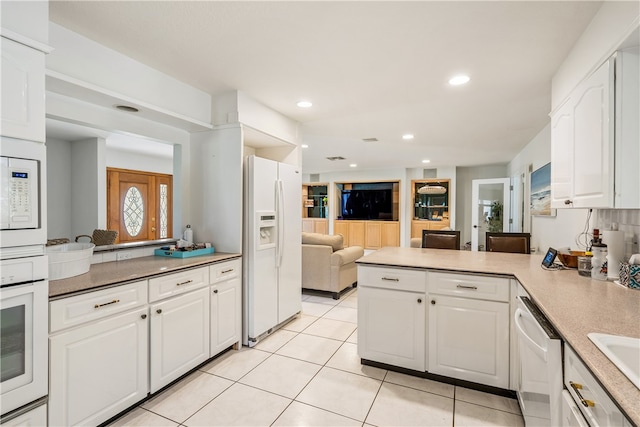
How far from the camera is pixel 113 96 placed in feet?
7.09

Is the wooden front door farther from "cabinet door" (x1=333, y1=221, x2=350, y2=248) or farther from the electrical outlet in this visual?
"cabinet door" (x1=333, y1=221, x2=350, y2=248)

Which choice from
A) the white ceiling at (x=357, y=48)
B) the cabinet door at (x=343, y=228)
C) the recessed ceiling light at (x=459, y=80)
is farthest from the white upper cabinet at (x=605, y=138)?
the cabinet door at (x=343, y=228)

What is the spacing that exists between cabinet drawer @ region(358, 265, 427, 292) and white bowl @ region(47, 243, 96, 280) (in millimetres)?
1931

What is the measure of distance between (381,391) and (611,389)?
5.56ft

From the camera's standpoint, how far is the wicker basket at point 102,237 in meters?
2.49

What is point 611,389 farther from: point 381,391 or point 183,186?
point 183,186

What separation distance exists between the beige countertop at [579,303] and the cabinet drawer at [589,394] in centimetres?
5

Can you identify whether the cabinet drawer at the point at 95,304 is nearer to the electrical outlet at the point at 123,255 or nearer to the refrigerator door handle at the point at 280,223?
the electrical outlet at the point at 123,255

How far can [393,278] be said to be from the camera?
2.41 m

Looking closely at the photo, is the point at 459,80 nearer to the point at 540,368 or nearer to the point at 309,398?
the point at 540,368

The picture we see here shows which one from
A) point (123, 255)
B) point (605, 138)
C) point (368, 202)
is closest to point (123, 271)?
point (123, 255)

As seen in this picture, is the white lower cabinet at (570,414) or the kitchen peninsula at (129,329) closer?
the white lower cabinet at (570,414)

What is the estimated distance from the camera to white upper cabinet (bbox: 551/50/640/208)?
1.46 metres

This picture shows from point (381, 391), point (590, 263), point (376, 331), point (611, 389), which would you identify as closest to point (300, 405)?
point (381, 391)
